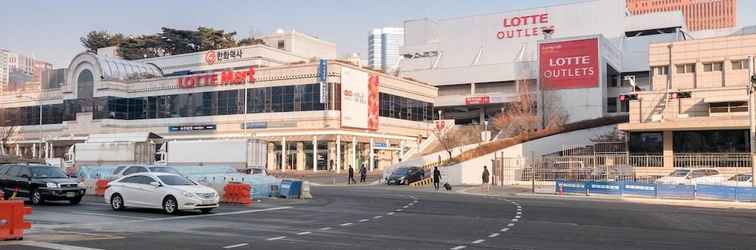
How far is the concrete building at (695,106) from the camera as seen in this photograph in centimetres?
4634

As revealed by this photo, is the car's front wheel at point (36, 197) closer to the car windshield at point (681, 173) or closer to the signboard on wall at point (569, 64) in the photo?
the car windshield at point (681, 173)

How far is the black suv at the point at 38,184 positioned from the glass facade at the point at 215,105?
4590cm

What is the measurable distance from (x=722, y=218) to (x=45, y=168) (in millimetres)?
24006

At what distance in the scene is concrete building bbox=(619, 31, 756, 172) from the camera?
46.3 metres

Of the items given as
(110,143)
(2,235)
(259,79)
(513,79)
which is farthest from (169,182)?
(513,79)

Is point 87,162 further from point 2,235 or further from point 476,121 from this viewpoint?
point 476,121

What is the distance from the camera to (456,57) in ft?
370

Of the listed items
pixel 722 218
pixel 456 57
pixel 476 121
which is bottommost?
pixel 722 218

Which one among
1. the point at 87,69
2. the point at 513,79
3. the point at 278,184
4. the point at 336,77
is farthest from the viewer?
the point at 513,79

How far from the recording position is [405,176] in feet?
168

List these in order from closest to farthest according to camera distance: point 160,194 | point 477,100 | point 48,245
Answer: point 48,245
point 160,194
point 477,100

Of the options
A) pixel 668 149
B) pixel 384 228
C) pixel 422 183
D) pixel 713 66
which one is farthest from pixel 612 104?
pixel 384 228

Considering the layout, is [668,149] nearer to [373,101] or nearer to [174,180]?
[373,101]

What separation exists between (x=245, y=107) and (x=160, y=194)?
53.7 m
